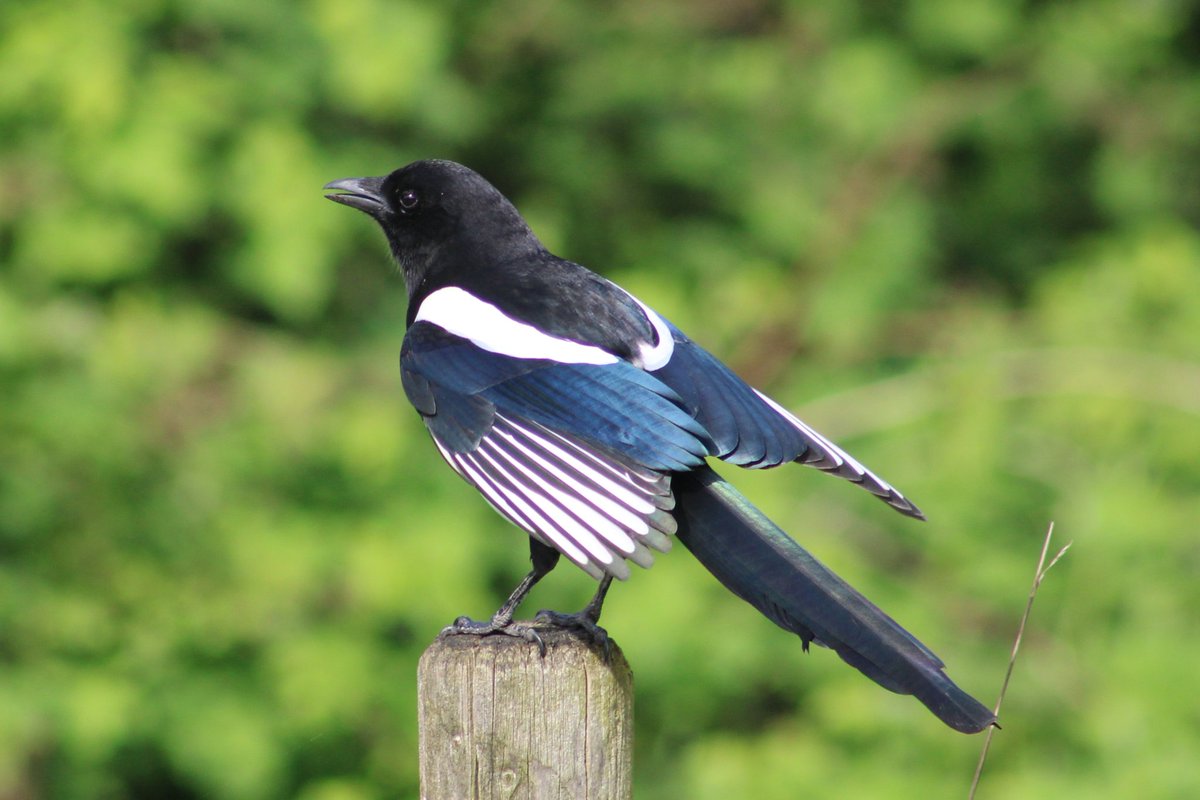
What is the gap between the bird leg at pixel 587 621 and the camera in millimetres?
2046

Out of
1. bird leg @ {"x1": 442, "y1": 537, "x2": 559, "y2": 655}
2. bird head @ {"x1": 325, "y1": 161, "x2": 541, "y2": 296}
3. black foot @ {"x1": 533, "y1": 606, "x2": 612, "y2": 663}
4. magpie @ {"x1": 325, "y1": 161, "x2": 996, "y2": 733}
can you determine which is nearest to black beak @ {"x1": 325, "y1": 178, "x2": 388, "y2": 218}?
bird head @ {"x1": 325, "y1": 161, "x2": 541, "y2": 296}

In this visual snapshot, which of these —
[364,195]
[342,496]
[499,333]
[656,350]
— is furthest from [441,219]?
[342,496]

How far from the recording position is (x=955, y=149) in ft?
20.5

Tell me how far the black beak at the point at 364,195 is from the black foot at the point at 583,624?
1.12 meters

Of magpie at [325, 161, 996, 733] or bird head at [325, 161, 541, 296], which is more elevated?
bird head at [325, 161, 541, 296]

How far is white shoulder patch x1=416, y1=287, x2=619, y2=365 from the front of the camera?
2395 millimetres

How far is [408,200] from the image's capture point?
302 centimetres

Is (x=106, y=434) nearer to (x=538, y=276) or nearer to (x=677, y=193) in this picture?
(x=538, y=276)

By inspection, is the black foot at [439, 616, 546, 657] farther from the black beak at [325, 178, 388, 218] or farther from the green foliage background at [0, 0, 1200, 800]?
the green foliage background at [0, 0, 1200, 800]

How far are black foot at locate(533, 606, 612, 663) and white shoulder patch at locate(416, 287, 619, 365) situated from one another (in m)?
0.40

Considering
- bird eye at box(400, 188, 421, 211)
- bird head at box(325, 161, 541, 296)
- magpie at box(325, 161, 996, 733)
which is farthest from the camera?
bird eye at box(400, 188, 421, 211)

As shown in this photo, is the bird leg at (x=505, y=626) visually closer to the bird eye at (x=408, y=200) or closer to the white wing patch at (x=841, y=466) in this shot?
the white wing patch at (x=841, y=466)

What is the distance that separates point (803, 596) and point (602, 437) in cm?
39

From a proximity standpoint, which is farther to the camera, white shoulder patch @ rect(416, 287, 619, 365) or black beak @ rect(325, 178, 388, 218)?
black beak @ rect(325, 178, 388, 218)
